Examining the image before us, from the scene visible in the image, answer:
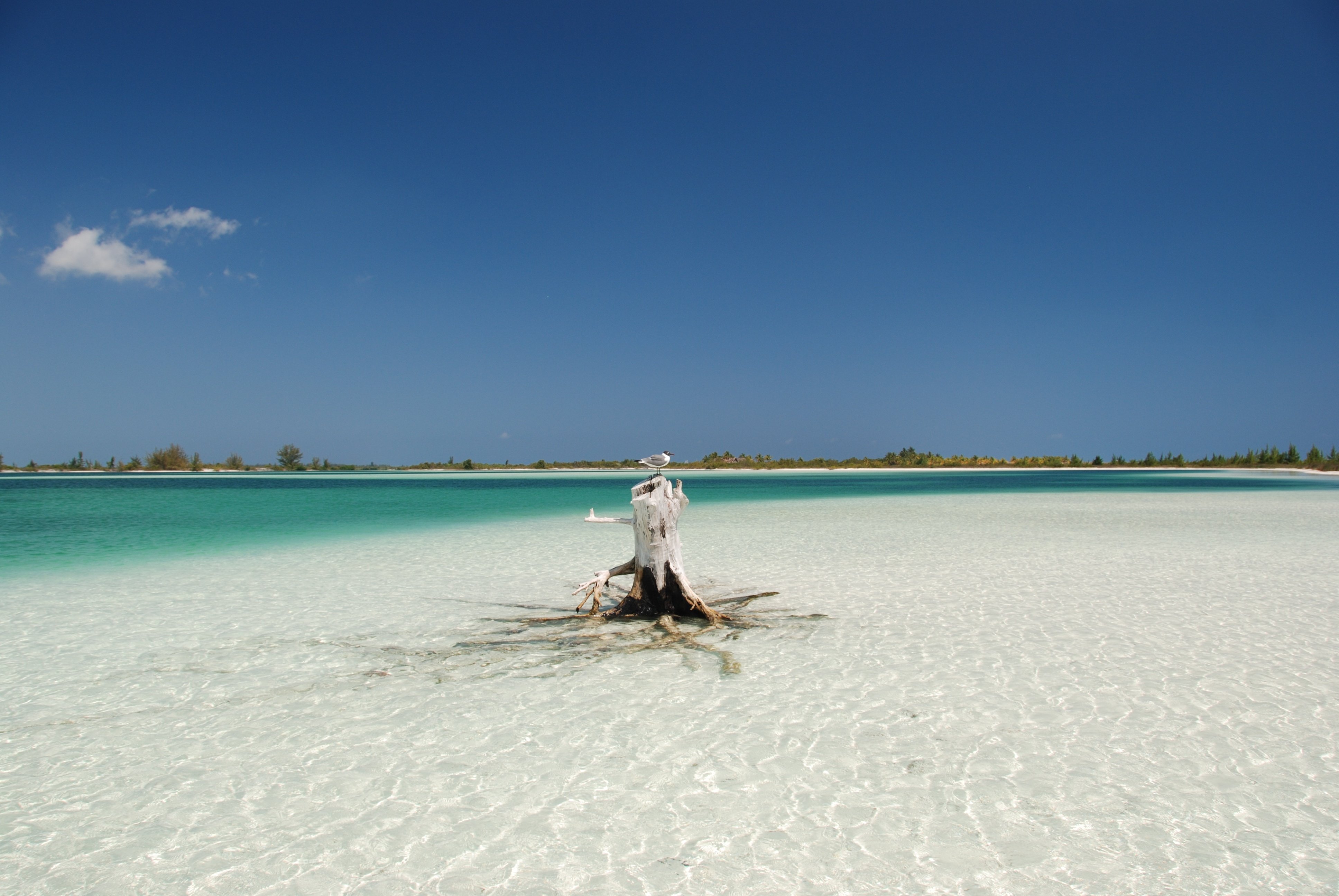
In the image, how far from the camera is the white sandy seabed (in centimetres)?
275

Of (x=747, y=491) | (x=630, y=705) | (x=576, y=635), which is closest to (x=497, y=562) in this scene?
(x=576, y=635)

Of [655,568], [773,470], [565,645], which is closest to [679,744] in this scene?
[565,645]

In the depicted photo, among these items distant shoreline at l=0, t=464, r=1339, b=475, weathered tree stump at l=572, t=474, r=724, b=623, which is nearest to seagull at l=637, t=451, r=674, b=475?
weathered tree stump at l=572, t=474, r=724, b=623

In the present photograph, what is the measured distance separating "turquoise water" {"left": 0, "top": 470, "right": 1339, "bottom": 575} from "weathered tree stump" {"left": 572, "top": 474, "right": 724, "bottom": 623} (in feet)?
28.7

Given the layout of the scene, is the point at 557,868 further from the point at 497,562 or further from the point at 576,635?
the point at 497,562

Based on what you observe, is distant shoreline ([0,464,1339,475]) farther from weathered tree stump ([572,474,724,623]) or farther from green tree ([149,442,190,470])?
weathered tree stump ([572,474,724,623])

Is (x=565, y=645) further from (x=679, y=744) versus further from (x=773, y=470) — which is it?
(x=773, y=470)

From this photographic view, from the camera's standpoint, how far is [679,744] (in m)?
3.87

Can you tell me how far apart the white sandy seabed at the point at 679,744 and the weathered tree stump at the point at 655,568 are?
0.38m

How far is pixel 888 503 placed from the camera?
23.5 m

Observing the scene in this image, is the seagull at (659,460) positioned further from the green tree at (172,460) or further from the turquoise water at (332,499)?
the green tree at (172,460)

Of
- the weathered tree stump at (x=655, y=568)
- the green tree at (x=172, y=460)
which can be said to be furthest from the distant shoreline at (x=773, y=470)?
the weathered tree stump at (x=655, y=568)

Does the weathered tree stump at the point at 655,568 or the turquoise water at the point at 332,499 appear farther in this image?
the turquoise water at the point at 332,499

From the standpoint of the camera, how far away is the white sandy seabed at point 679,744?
9.04 ft
